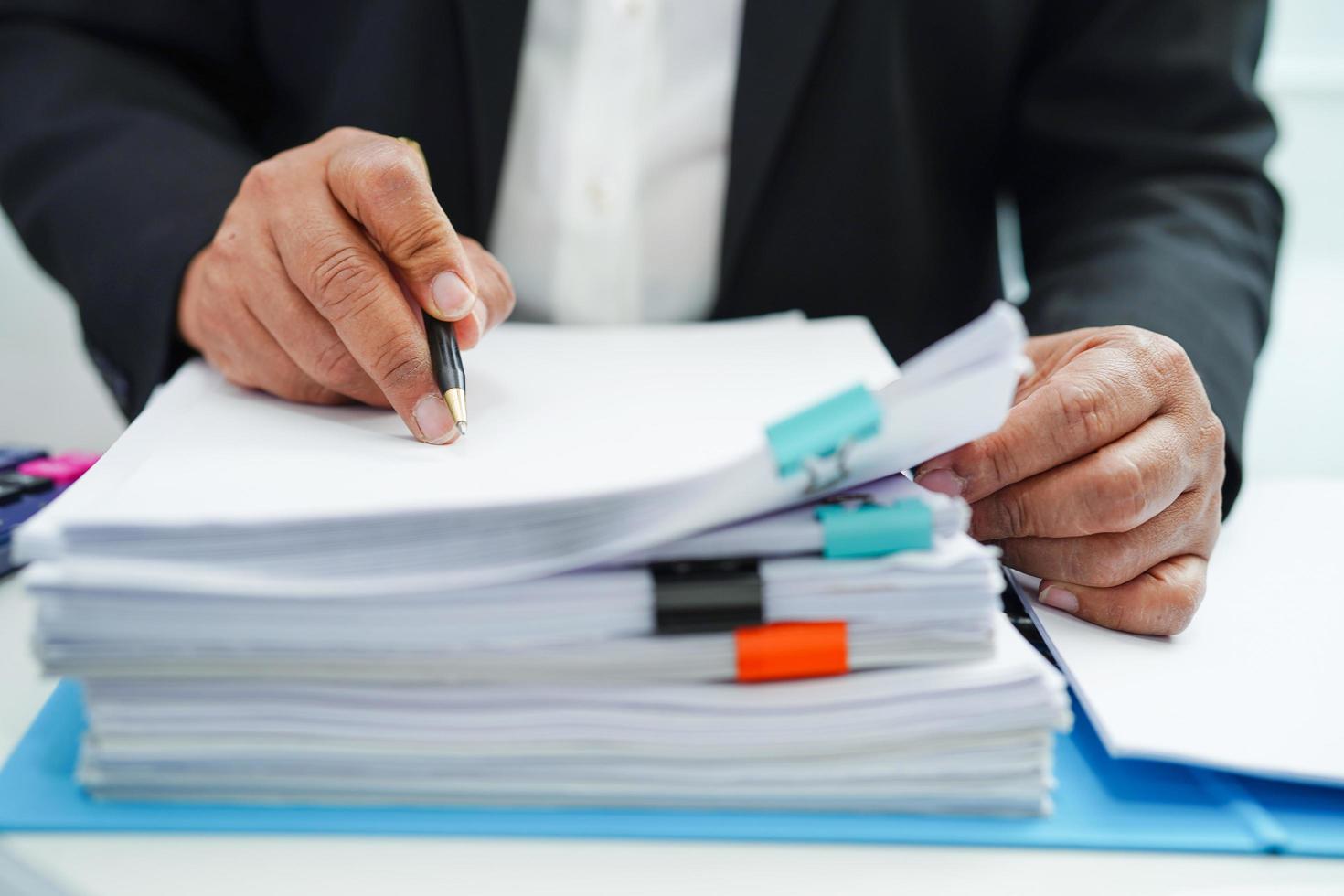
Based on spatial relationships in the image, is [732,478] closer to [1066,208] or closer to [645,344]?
[645,344]

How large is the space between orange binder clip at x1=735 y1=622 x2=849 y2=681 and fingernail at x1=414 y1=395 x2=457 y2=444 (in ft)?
0.67

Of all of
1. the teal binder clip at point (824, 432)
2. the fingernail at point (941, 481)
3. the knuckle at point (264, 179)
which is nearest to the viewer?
the teal binder clip at point (824, 432)

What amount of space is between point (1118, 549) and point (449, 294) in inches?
15.6

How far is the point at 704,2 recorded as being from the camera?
3.12 ft

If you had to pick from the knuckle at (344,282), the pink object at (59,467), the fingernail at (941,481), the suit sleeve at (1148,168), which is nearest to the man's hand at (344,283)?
the knuckle at (344,282)

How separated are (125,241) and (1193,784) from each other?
2.77 ft

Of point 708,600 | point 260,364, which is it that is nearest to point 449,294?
point 260,364

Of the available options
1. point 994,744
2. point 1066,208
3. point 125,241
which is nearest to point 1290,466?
point 1066,208

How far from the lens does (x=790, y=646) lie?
1.34ft

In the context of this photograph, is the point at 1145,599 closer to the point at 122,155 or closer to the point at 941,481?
the point at 941,481

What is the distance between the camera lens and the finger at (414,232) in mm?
561

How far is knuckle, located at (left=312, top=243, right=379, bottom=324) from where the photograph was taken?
569 millimetres

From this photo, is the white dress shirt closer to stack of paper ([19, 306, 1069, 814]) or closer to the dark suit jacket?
the dark suit jacket

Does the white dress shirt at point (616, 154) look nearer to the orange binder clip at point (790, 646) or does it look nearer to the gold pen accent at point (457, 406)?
the gold pen accent at point (457, 406)
